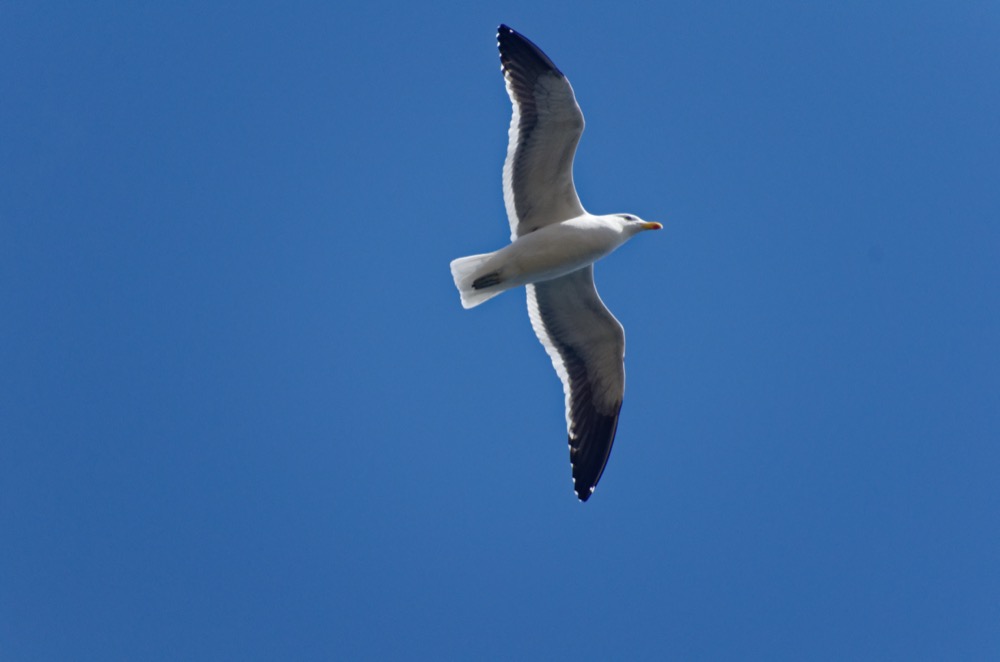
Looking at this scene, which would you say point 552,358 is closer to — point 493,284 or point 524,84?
point 493,284

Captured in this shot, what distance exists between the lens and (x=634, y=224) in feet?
33.4

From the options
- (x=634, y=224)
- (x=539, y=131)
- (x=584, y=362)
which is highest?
(x=539, y=131)

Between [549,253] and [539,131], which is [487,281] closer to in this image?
[549,253]

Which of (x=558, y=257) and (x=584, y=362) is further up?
(x=558, y=257)

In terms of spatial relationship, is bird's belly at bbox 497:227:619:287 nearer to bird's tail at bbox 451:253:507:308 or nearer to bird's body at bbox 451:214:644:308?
bird's body at bbox 451:214:644:308

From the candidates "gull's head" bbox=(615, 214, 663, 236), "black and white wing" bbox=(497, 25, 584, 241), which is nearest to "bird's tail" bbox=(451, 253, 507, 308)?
"black and white wing" bbox=(497, 25, 584, 241)

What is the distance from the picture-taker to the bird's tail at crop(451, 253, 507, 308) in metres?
9.92

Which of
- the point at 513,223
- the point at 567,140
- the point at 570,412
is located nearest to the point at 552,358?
the point at 570,412

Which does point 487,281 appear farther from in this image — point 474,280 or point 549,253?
point 549,253

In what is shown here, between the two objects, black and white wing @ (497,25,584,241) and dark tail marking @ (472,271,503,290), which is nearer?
black and white wing @ (497,25,584,241)

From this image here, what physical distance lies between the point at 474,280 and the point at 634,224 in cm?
150

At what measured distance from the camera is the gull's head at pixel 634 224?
33.3 feet

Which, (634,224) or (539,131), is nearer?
(539,131)

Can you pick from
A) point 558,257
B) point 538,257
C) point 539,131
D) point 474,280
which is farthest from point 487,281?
point 539,131
